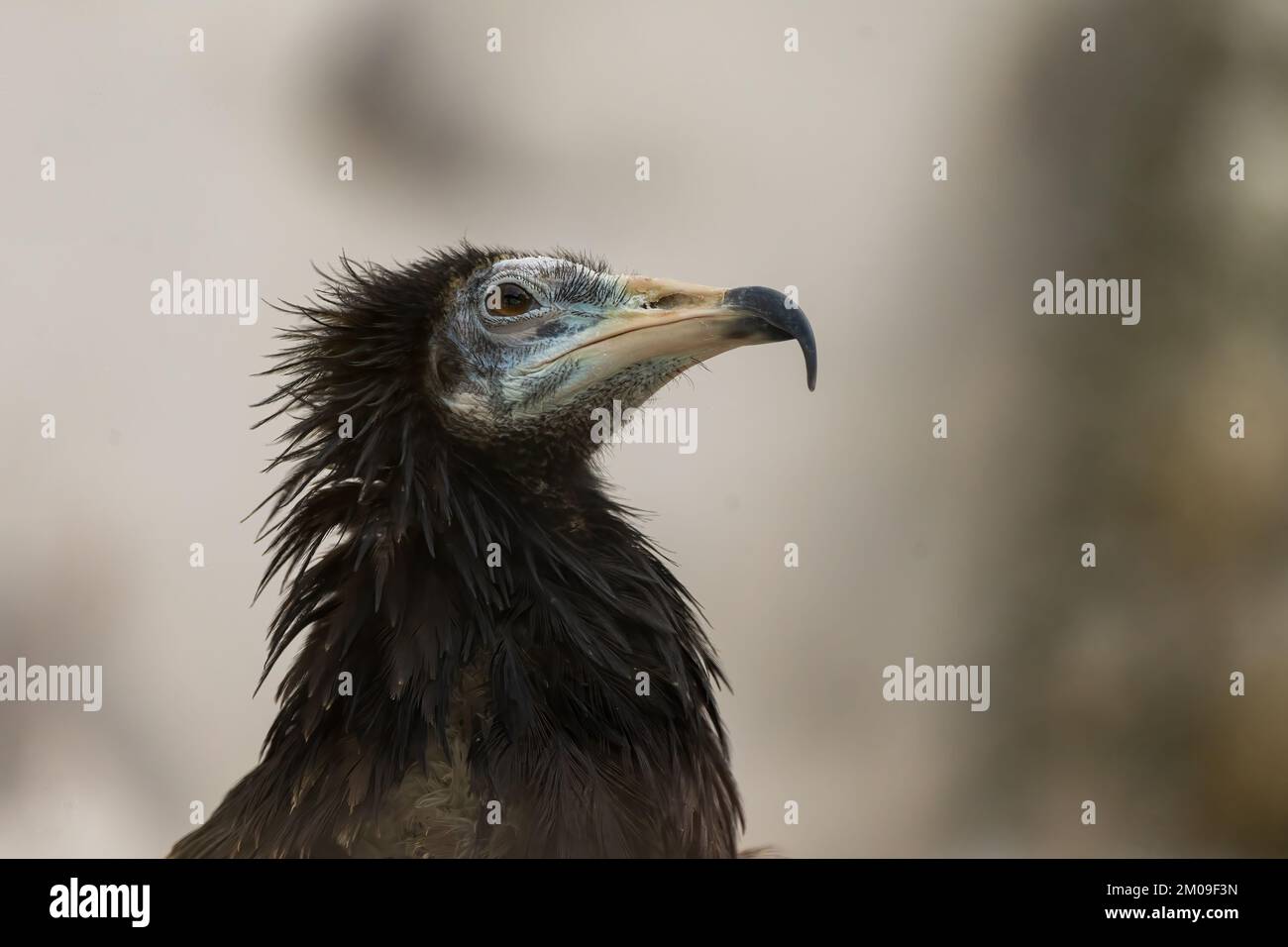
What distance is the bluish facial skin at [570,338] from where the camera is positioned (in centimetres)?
307

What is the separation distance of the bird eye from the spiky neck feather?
0.17 m

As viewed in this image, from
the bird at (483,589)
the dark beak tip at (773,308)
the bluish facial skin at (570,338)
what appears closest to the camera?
the bird at (483,589)

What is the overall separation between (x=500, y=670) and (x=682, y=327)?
98 cm

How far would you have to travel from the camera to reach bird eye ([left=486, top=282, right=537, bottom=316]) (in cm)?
321

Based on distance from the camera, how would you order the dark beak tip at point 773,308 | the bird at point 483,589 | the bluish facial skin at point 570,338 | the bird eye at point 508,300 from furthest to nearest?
the bird eye at point 508,300, the bluish facial skin at point 570,338, the dark beak tip at point 773,308, the bird at point 483,589

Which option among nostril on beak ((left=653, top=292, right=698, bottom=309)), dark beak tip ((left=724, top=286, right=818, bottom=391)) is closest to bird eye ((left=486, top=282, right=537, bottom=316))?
nostril on beak ((left=653, top=292, right=698, bottom=309))

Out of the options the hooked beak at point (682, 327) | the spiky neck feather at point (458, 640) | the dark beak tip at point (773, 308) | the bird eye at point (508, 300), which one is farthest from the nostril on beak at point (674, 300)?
the spiky neck feather at point (458, 640)

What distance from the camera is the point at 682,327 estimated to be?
3.06 metres

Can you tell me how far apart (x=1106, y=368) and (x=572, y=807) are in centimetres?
581

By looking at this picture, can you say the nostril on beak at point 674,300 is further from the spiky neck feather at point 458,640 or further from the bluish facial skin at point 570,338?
the spiky neck feather at point 458,640

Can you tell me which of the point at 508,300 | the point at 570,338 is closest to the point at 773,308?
the point at 570,338

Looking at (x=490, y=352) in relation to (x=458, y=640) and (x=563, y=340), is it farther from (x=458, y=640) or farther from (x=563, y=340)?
(x=458, y=640)
